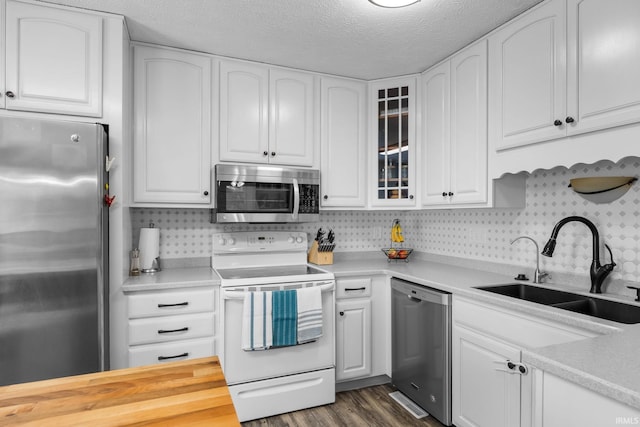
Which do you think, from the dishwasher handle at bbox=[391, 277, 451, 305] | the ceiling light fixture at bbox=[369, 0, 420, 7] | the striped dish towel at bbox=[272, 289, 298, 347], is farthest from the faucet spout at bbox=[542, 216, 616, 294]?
the striped dish towel at bbox=[272, 289, 298, 347]

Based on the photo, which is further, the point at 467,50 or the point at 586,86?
the point at 467,50

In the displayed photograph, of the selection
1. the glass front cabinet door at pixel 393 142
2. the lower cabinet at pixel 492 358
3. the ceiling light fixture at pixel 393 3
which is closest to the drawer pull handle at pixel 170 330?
the lower cabinet at pixel 492 358

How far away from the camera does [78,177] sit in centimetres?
181

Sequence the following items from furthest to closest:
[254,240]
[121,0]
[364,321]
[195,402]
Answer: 1. [254,240]
2. [364,321]
3. [121,0]
4. [195,402]

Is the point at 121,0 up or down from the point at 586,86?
up

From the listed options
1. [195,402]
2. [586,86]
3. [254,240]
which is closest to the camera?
[195,402]

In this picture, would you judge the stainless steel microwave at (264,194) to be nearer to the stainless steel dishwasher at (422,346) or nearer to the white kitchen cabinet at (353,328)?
the white kitchen cabinet at (353,328)

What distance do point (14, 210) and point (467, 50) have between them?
8.78 ft

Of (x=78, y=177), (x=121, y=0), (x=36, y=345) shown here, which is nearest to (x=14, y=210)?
(x=78, y=177)

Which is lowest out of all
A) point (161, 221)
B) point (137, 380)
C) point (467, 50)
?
point (137, 380)

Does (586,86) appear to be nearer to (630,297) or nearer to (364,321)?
(630,297)

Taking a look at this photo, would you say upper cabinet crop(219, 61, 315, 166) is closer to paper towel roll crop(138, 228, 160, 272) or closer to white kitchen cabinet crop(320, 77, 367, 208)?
white kitchen cabinet crop(320, 77, 367, 208)

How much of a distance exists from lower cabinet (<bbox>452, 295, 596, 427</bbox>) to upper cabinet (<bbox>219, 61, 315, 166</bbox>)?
1.57 metres

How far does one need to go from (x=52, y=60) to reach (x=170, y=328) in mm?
1593
